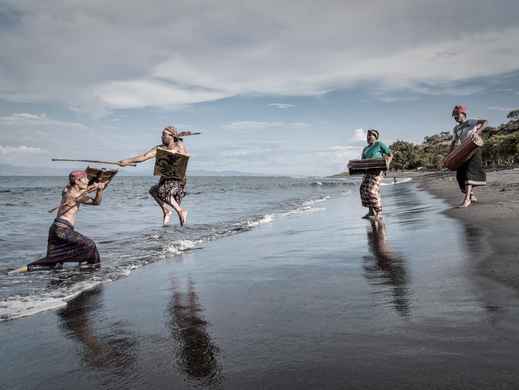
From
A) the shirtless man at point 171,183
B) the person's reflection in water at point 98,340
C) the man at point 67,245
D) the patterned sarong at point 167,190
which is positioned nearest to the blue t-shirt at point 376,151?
the shirtless man at point 171,183

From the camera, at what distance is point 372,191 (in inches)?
373

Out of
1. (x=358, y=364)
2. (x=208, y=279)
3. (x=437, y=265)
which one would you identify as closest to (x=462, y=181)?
(x=437, y=265)

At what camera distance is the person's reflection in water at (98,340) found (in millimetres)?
2348

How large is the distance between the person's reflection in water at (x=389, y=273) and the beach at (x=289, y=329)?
0.01m

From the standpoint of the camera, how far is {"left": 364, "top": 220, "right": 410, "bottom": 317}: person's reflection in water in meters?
3.07

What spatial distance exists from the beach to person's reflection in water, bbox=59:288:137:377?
0.5 inches

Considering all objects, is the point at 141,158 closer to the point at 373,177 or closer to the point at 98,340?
the point at 373,177

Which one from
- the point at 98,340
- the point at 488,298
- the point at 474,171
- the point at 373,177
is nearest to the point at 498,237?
the point at 488,298

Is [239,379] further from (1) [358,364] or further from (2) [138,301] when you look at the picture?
(2) [138,301]

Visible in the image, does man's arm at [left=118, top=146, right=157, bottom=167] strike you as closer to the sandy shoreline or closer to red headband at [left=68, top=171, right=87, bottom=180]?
red headband at [left=68, top=171, right=87, bottom=180]

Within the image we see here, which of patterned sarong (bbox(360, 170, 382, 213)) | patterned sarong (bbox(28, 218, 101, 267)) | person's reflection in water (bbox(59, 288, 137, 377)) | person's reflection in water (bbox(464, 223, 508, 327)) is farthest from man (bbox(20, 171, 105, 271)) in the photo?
patterned sarong (bbox(360, 170, 382, 213))

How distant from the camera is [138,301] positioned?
3781 millimetres

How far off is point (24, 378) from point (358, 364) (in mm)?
1833

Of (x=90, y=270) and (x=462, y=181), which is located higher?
(x=462, y=181)
